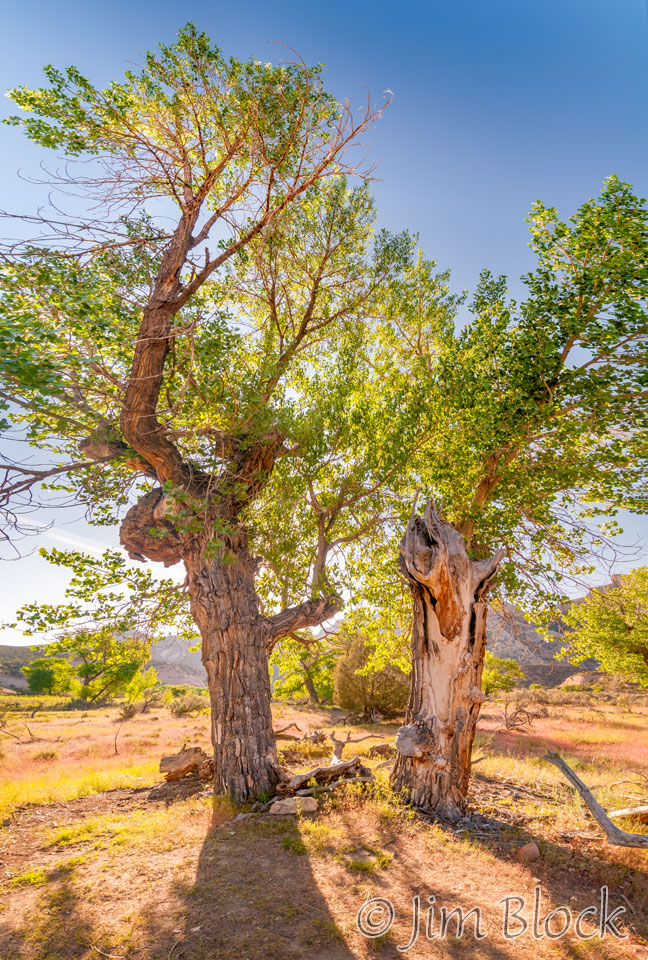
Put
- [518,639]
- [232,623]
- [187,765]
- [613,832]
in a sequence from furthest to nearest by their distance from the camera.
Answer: [187,765], [518,639], [232,623], [613,832]

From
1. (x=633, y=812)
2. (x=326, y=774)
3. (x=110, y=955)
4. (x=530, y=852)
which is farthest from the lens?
(x=326, y=774)

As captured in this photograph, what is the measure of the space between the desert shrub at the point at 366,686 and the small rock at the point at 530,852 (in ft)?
58.4

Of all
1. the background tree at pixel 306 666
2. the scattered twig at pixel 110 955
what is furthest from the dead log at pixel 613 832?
the background tree at pixel 306 666

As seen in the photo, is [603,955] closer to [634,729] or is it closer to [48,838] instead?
[48,838]

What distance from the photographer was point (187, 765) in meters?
11.7

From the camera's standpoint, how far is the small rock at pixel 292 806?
8039mm

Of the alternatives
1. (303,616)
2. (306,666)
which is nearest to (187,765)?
(303,616)

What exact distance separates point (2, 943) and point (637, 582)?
30.7m

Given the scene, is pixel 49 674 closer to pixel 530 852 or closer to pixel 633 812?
pixel 530 852

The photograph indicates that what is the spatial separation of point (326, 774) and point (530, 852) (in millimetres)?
4393

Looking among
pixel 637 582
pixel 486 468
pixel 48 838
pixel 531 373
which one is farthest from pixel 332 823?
pixel 637 582

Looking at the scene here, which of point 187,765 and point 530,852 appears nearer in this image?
point 530,852

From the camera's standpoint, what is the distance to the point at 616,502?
8461 millimetres

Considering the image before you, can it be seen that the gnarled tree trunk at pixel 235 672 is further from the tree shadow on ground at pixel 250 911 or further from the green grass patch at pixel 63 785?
the green grass patch at pixel 63 785
